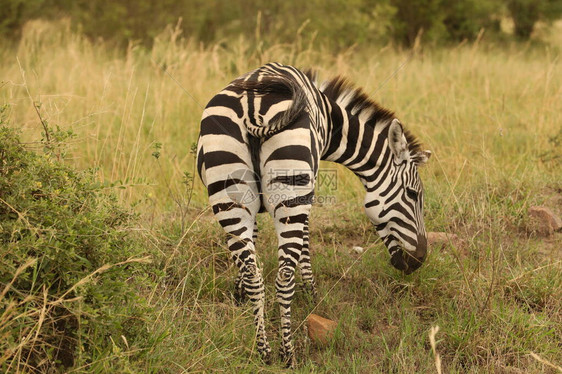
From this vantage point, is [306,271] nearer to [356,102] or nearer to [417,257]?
[417,257]

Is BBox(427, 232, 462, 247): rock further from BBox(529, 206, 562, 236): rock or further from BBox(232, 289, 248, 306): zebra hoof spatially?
BBox(232, 289, 248, 306): zebra hoof

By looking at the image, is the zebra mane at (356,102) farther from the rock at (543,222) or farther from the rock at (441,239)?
the rock at (543,222)

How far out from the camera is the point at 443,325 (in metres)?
3.99

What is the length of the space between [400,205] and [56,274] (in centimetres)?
259

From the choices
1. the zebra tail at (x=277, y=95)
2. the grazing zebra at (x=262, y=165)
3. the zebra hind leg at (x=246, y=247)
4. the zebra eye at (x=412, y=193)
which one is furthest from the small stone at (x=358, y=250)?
the zebra tail at (x=277, y=95)

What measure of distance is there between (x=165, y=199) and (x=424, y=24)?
37.7 ft

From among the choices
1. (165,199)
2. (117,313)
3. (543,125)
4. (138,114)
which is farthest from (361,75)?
(117,313)

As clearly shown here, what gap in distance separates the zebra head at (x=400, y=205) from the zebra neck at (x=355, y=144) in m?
0.05

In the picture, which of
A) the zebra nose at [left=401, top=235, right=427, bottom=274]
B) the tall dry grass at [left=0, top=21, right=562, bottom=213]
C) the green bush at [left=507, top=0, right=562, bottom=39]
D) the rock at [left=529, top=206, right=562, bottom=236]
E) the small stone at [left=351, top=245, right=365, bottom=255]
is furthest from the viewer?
the green bush at [left=507, top=0, right=562, bottom=39]

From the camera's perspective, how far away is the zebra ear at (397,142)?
4.18 m

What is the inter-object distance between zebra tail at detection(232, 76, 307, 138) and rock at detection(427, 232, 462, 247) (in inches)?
84.8

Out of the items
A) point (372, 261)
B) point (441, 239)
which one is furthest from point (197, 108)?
point (441, 239)

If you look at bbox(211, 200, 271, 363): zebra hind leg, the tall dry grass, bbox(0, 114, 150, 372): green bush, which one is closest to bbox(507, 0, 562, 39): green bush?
the tall dry grass

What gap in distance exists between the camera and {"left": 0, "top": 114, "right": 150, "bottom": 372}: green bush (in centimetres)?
268
